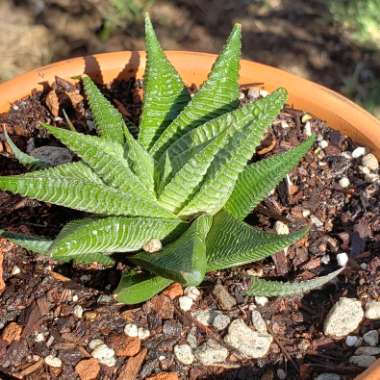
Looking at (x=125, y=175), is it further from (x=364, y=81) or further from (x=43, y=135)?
(x=364, y=81)

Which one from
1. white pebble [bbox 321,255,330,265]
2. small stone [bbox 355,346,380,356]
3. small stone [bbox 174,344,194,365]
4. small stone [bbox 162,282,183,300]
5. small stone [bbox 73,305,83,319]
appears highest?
white pebble [bbox 321,255,330,265]

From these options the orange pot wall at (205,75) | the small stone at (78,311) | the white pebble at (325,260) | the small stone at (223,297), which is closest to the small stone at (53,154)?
the orange pot wall at (205,75)

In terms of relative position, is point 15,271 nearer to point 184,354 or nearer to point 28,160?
point 28,160

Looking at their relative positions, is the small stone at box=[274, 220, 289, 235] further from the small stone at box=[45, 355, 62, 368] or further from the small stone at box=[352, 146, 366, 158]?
the small stone at box=[45, 355, 62, 368]

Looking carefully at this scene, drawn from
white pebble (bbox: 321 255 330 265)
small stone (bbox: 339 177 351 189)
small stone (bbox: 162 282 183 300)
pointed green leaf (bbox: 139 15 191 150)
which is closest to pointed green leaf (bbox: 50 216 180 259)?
small stone (bbox: 162 282 183 300)

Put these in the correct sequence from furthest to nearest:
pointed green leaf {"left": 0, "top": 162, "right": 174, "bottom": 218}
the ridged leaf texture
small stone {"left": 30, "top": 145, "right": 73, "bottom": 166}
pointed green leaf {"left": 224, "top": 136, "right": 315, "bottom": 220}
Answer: small stone {"left": 30, "top": 145, "right": 73, "bottom": 166}, pointed green leaf {"left": 224, "top": 136, "right": 315, "bottom": 220}, the ridged leaf texture, pointed green leaf {"left": 0, "top": 162, "right": 174, "bottom": 218}

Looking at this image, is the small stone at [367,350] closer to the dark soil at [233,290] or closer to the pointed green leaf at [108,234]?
the dark soil at [233,290]

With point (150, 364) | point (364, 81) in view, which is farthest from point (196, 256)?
point (364, 81)
